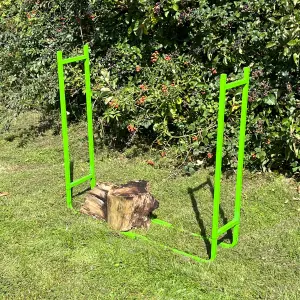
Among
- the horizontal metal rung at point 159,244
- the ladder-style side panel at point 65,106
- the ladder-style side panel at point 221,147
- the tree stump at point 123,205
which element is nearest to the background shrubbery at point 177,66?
the ladder-style side panel at point 221,147

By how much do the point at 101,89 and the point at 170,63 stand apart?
835 millimetres

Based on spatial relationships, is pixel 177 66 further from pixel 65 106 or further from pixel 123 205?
pixel 123 205

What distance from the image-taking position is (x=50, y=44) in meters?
6.44

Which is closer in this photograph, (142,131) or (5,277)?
(5,277)

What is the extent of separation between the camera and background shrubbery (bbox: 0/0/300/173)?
496cm

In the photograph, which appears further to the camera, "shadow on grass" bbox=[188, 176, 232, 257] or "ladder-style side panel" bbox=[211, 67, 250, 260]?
"shadow on grass" bbox=[188, 176, 232, 257]

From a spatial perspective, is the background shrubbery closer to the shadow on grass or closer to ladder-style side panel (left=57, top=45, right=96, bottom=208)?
the shadow on grass

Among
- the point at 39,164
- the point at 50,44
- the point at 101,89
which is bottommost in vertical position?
the point at 39,164

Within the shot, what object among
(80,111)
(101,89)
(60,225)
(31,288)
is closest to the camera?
(31,288)

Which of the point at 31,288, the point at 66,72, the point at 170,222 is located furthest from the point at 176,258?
the point at 66,72

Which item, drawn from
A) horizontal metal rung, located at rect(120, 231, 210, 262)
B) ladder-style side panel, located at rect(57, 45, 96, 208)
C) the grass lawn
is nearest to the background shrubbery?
the grass lawn

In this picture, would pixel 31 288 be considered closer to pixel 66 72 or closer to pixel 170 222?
pixel 170 222

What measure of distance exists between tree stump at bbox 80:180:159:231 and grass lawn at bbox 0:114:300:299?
0.10 metres

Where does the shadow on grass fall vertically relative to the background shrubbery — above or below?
below
